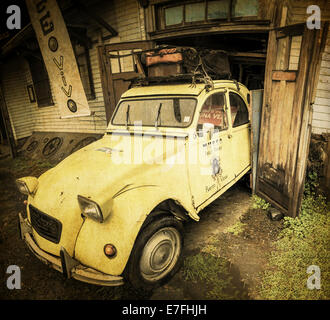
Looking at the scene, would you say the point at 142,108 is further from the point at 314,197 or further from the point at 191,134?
the point at 314,197

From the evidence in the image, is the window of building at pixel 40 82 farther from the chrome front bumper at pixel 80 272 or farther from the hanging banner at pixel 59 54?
the chrome front bumper at pixel 80 272

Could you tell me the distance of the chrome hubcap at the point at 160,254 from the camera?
2654mm

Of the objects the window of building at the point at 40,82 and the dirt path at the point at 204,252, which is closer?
the dirt path at the point at 204,252

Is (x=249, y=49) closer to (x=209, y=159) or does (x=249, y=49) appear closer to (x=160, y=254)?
(x=209, y=159)

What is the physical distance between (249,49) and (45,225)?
9.01m

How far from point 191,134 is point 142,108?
1046 millimetres

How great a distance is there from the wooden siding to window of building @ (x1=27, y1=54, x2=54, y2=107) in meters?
0.29

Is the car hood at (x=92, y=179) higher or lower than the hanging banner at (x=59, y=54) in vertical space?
lower

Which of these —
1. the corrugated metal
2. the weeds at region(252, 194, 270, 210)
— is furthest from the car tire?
the corrugated metal

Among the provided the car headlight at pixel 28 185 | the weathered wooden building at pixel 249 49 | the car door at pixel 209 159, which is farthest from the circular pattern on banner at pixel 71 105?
the car door at pixel 209 159

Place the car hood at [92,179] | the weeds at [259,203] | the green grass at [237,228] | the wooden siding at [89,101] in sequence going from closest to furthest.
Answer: the car hood at [92,179] → the green grass at [237,228] → the weeds at [259,203] → the wooden siding at [89,101]

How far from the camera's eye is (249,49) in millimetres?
8562

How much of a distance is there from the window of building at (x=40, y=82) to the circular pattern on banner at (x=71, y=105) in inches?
179
